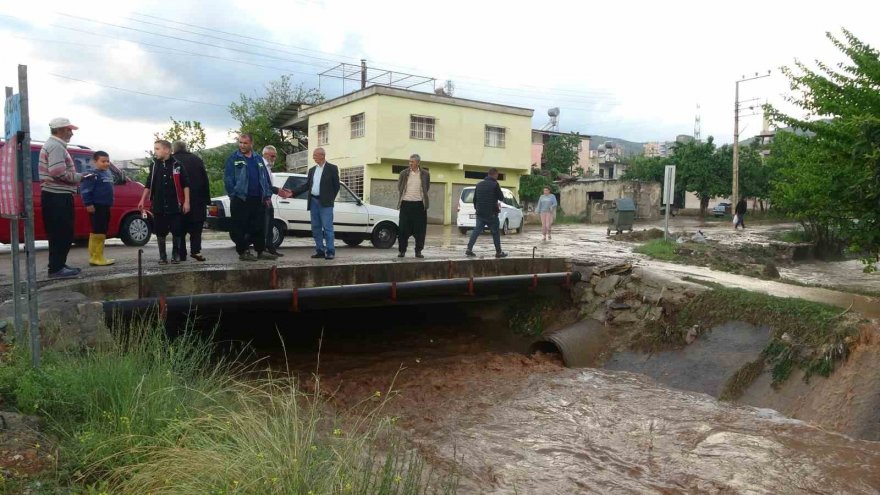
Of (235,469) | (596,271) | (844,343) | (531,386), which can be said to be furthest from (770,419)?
(235,469)

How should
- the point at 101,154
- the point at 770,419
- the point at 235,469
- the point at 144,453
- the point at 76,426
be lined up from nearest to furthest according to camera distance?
1. the point at 235,469
2. the point at 144,453
3. the point at 76,426
4. the point at 770,419
5. the point at 101,154

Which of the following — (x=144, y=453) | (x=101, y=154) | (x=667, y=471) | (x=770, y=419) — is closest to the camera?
(x=144, y=453)

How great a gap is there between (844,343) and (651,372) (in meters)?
2.17

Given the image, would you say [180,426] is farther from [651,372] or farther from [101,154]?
[651,372]

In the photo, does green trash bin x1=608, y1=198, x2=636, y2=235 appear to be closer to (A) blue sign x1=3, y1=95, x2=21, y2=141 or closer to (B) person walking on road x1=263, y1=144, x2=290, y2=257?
(B) person walking on road x1=263, y1=144, x2=290, y2=257

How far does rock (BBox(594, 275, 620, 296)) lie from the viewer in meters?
9.81

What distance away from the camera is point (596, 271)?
33.6ft

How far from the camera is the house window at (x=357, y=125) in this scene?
90.3ft

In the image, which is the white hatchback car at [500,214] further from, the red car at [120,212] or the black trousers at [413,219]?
the red car at [120,212]

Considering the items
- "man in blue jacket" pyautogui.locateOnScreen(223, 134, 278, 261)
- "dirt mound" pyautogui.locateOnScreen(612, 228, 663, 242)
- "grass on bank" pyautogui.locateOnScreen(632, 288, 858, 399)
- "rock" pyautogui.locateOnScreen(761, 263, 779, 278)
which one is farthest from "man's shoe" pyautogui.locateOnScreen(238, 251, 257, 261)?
"dirt mound" pyautogui.locateOnScreen(612, 228, 663, 242)

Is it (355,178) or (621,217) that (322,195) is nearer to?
(621,217)

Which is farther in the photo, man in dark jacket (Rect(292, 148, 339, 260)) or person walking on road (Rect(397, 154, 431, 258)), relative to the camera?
person walking on road (Rect(397, 154, 431, 258))

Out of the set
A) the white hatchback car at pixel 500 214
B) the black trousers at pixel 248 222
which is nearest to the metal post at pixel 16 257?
the black trousers at pixel 248 222

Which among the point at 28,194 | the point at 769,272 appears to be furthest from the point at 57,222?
the point at 769,272
